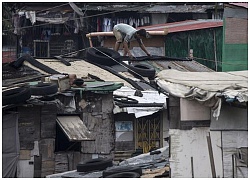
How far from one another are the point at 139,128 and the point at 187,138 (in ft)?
15.8

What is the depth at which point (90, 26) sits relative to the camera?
3011 centimetres

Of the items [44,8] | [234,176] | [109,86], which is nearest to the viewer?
[234,176]

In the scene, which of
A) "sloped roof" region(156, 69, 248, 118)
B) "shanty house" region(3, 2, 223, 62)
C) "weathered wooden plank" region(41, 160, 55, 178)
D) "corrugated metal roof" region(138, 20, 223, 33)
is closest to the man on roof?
"corrugated metal roof" region(138, 20, 223, 33)

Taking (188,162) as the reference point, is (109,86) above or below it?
above

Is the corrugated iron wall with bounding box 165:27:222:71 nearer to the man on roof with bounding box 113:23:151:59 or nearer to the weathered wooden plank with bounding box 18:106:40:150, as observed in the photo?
the man on roof with bounding box 113:23:151:59

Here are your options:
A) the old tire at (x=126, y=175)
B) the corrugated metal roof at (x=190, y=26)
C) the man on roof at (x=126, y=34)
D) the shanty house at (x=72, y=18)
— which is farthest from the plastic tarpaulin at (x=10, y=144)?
the shanty house at (x=72, y=18)

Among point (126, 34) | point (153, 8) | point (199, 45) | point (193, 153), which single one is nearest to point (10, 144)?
point (193, 153)

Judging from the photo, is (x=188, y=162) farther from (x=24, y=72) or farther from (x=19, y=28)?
(x=19, y=28)

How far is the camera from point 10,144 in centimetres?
1281

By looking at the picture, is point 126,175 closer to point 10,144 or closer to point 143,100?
point 10,144

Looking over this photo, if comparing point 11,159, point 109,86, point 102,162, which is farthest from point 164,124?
point 11,159

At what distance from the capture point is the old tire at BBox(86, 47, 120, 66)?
1967 centimetres

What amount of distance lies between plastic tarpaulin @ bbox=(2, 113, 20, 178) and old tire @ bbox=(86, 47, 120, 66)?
268 inches

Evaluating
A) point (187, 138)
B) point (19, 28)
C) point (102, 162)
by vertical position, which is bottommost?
point (102, 162)
